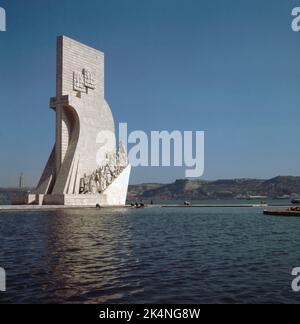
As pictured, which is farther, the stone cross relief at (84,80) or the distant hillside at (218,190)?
the distant hillside at (218,190)

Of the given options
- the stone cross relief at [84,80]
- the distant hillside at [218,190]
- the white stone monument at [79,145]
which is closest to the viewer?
the white stone monument at [79,145]

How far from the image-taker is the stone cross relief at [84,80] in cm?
4209

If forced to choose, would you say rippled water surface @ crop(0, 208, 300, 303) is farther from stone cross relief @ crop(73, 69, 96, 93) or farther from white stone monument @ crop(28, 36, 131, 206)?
stone cross relief @ crop(73, 69, 96, 93)

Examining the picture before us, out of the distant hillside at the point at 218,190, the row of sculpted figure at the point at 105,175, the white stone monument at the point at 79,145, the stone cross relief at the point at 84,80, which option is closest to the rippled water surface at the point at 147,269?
the white stone monument at the point at 79,145

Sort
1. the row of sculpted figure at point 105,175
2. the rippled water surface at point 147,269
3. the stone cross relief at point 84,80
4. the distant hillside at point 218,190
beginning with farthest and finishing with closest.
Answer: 1. the distant hillside at point 218,190
2. the stone cross relief at point 84,80
3. the row of sculpted figure at point 105,175
4. the rippled water surface at point 147,269

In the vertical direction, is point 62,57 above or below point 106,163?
above

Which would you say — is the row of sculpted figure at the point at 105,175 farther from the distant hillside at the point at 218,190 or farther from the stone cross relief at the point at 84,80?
the distant hillside at the point at 218,190

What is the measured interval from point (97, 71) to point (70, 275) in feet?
131

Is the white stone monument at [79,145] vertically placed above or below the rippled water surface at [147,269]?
above

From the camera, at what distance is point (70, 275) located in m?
7.86

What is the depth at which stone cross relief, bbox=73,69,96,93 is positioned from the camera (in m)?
42.1

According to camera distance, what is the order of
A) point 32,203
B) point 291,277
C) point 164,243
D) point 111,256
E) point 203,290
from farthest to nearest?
point 32,203 < point 164,243 < point 111,256 < point 291,277 < point 203,290

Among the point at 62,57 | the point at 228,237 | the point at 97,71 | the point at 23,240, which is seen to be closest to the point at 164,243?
the point at 228,237

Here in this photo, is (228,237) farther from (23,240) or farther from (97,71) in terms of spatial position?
(97,71)
